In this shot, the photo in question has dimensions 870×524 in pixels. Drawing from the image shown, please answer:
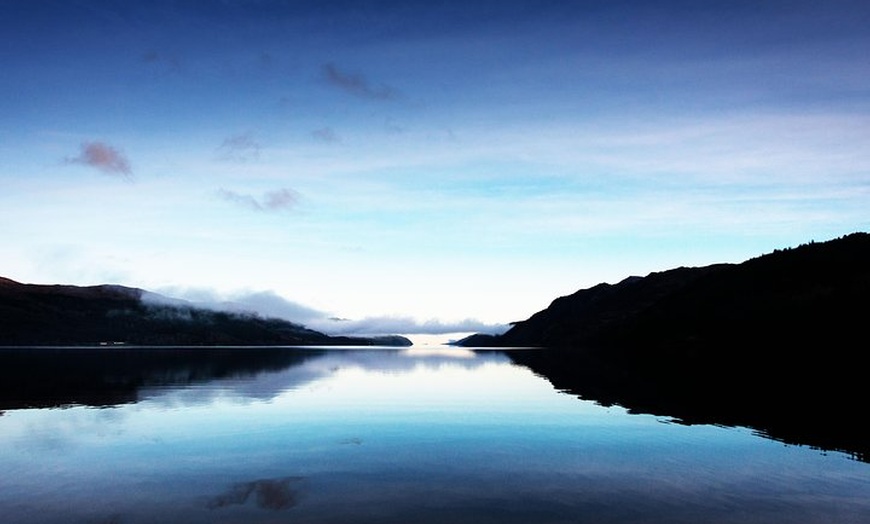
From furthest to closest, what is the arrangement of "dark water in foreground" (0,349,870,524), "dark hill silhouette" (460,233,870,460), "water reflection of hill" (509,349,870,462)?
"dark hill silhouette" (460,233,870,460)
"water reflection of hill" (509,349,870,462)
"dark water in foreground" (0,349,870,524)

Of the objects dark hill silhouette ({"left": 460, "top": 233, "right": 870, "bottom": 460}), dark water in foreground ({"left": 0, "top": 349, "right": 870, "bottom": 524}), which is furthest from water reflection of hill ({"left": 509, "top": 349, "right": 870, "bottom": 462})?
dark water in foreground ({"left": 0, "top": 349, "right": 870, "bottom": 524})

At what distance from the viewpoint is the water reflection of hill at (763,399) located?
1578 inches

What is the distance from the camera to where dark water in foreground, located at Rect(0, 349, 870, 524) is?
21.4 meters

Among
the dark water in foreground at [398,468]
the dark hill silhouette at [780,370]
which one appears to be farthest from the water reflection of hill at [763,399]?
the dark water in foreground at [398,468]

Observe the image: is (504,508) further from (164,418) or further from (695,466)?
(164,418)

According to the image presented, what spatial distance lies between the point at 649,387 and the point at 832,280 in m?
131

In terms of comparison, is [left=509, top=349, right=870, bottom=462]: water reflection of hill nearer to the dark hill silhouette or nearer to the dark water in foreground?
the dark hill silhouette

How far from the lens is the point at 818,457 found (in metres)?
31.8

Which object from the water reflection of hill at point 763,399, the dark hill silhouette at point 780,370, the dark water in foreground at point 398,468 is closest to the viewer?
the dark water in foreground at point 398,468

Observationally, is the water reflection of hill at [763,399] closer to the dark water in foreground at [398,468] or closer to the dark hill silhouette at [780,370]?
the dark hill silhouette at [780,370]

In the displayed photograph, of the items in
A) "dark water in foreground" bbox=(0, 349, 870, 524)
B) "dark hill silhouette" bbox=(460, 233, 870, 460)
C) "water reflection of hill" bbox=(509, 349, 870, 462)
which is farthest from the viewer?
"dark hill silhouette" bbox=(460, 233, 870, 460)

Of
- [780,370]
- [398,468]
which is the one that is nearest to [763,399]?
[780,370]

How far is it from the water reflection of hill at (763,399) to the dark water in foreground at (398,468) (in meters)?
3.93

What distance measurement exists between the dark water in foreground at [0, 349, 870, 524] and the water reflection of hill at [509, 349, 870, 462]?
393cm
